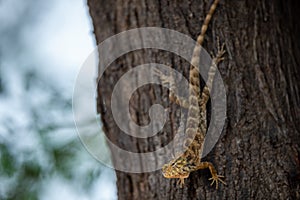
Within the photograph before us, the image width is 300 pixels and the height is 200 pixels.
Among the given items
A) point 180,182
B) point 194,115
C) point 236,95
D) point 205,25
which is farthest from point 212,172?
point 205,25

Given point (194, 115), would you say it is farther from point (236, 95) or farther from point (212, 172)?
point (212, 172)

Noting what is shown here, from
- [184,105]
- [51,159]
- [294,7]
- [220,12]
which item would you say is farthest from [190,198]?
[51,159]

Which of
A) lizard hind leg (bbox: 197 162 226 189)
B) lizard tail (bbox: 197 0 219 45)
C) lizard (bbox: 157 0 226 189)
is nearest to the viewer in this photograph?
lizard hind leg (bbox: 197 162 226 189)

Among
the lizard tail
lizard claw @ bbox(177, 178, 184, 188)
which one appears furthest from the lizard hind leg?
the lizard tail

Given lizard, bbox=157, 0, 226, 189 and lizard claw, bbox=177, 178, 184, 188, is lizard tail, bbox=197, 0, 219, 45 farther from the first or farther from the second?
lizard claw, bbox=177, 178, 184, 188

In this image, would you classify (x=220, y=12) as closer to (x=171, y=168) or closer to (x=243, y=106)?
(x=243, y=106)

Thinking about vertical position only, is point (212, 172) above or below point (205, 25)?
below
